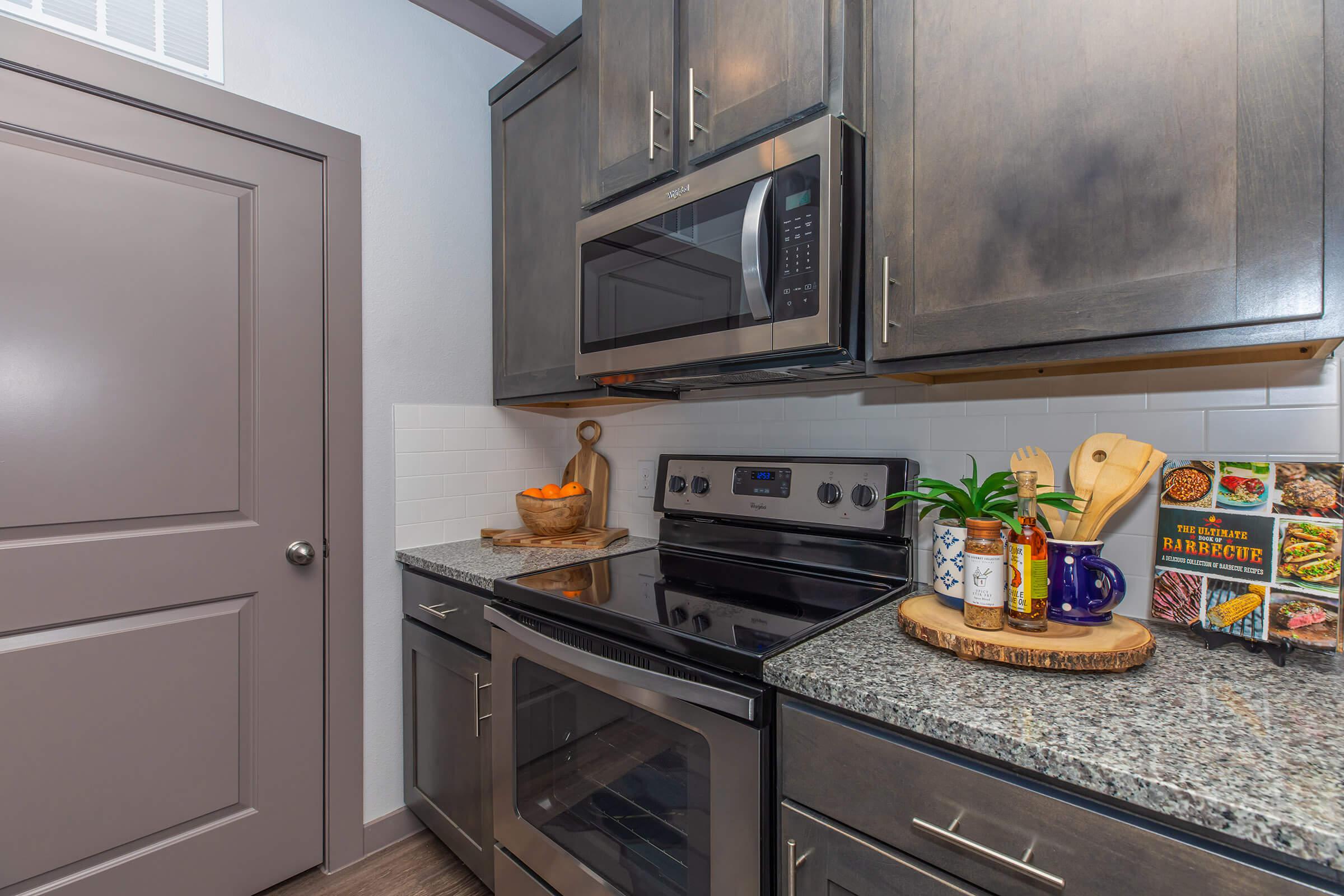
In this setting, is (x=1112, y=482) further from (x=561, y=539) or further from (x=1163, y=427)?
(x=561, y=539)

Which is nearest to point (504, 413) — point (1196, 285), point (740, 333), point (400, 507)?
point (400, 507)

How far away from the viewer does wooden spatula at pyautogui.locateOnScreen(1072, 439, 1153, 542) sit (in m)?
1.00

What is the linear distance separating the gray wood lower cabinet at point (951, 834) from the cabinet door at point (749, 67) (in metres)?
1.11

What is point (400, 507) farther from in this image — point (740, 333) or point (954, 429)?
point (954, 429)

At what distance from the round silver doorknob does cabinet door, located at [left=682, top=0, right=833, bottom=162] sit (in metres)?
1.47

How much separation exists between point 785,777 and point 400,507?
1484mm

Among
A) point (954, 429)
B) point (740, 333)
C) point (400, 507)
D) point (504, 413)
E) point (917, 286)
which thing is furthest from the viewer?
point (504, 413)

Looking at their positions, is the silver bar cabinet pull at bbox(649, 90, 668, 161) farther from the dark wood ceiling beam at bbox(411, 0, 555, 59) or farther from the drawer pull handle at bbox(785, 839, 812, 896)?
the drawer pull handle at bbox(785, 839, 812, 896)

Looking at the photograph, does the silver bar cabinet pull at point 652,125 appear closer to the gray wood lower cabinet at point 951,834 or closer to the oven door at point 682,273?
the oven door at point 682,273

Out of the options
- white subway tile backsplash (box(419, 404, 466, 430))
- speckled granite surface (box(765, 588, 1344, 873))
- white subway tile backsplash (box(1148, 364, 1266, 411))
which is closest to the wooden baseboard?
white subway tile backsplash (box(419, 404, 466, 430))

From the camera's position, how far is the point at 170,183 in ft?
4.83

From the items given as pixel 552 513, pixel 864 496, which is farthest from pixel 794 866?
pixel 552 513

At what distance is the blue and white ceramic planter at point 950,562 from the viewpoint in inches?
40.5

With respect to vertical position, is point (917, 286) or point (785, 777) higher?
point (917, 286)
